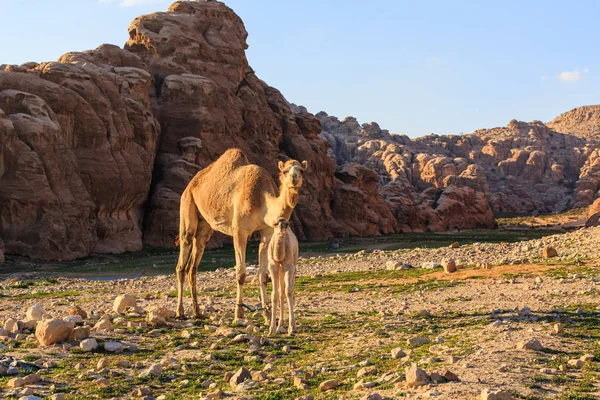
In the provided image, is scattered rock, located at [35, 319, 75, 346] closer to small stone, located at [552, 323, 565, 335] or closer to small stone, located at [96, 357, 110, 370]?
small stone, located at [96, 357, 110, 370]

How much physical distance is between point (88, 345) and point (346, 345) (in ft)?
15.8

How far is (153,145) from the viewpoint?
67875mm

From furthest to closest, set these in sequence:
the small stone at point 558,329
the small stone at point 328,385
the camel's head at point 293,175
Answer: the camel's head at point 293,175 < the small stone at point 558,329 < the small stone at point 328,385

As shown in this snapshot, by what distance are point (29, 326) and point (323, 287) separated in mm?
11518

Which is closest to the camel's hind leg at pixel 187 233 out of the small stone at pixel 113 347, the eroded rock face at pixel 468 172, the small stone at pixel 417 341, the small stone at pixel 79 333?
the small stone at pixel 79 333

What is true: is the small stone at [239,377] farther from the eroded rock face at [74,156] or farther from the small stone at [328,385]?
the eroded rock face at [74,156]

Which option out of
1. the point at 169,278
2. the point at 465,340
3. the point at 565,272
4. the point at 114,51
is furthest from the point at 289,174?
the point at 114,51

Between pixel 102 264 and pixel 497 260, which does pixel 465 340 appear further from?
pixel 102 264

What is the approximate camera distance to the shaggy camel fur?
1515cm

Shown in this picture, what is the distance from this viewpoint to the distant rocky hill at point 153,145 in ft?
169

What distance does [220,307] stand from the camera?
19172 mm

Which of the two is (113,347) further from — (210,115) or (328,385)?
(210,115)

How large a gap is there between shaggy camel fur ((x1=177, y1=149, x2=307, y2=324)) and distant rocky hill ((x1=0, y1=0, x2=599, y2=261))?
116 feet

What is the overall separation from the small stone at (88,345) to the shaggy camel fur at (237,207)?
420 cm
